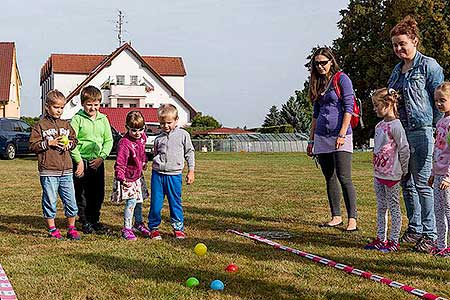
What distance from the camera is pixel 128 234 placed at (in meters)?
6.39

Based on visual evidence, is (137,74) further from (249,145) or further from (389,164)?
(389,164)

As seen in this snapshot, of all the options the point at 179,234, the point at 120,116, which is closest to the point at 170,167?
the point at 179,234

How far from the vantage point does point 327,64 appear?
22.7 feet

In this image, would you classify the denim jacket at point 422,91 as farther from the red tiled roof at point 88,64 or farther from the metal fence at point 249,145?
the red tiled roof at point 88,64

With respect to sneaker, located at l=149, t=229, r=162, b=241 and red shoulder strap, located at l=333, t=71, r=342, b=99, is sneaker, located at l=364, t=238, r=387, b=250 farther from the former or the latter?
sneaker, located at l=149, t=229, r=162, b=241

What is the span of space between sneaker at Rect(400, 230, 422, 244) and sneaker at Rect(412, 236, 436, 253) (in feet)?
0.86

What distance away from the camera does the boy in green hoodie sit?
267 inches

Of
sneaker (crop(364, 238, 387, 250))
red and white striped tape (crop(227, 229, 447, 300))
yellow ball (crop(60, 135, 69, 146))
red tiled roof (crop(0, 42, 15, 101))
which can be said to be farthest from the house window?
sneaker (crop(364, 238, 387, 250))

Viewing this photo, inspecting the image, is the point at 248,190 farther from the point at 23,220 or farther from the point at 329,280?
the point at 329,280

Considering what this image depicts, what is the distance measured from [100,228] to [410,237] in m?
3.23

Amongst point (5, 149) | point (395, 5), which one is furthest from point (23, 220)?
point (395, 5)

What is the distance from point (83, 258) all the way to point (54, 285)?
91 cm

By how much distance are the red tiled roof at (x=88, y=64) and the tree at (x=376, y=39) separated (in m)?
24.6

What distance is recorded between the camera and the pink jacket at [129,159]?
6.49 metres
